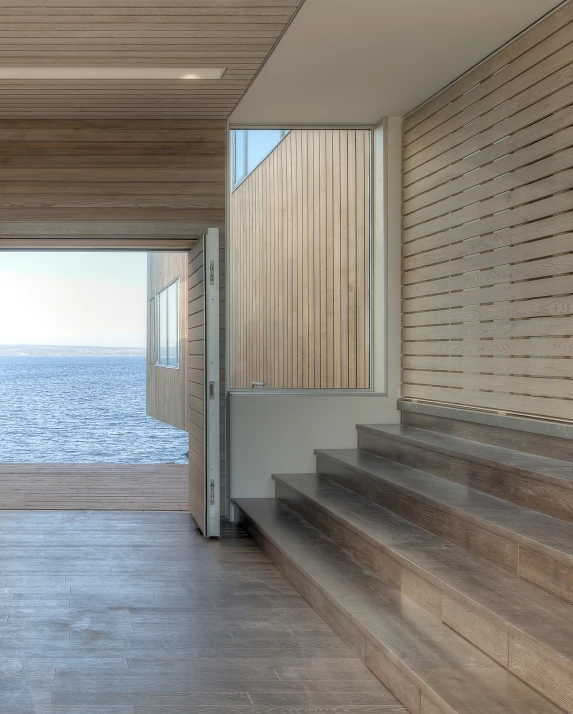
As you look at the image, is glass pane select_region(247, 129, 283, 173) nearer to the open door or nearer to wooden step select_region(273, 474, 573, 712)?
the open door

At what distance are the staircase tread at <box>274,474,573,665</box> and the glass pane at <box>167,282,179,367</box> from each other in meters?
8.95

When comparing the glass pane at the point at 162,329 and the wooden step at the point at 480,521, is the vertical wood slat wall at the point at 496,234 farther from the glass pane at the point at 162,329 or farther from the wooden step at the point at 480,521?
the glass pane at the point at 162,329

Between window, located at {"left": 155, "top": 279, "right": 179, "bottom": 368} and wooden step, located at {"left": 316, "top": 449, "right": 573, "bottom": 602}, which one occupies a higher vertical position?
window, located at {"left": 155, "top": 279, "right": 179, "bottom": 368}

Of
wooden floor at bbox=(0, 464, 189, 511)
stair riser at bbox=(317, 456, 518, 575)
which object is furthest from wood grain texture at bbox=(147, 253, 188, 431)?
stair riser at bbox=(317, 456, 518, 575)

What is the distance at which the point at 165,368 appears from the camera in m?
14.5

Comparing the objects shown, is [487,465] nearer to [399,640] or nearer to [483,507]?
[483,507]

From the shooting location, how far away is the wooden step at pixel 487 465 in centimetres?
337

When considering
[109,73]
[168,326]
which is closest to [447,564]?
[109,73]

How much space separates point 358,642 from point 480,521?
2.15 ft

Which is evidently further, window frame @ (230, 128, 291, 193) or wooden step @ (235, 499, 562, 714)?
window frame @ (230, 128, 291, 193)

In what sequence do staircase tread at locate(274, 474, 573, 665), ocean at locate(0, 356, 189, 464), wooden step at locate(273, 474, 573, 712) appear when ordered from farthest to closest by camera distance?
ocean at locate(0, 356, 189, 464)
staircase tread at locate(274, 474, 573, 665)
wooden step at locate(273, 474, 573, 712)

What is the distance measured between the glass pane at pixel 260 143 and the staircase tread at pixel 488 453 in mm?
2020

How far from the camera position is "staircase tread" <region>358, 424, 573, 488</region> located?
3.47 meters

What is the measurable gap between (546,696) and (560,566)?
49 centimetres
